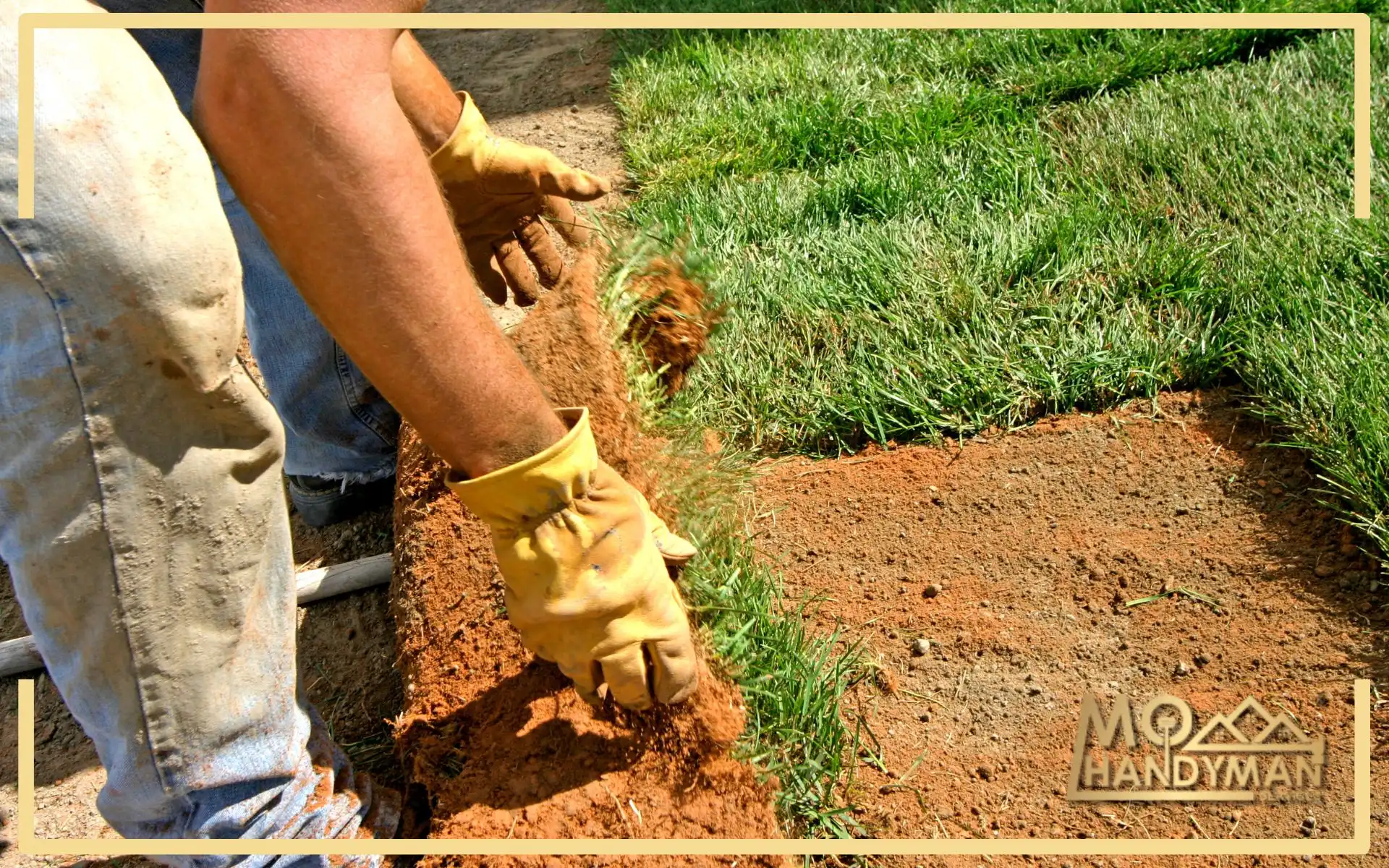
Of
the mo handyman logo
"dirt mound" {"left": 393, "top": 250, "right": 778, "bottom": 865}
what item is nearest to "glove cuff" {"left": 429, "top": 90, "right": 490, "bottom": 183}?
"dirt mound" {"left": 393, "top": 250, "right": 778, "bottom": 865}

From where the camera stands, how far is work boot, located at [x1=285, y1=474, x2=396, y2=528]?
3.00m

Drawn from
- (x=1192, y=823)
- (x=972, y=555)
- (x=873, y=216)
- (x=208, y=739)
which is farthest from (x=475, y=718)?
(x=873, y=216)

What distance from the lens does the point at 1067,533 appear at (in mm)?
2400

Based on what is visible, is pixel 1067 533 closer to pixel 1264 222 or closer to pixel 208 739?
pixel 1264 222

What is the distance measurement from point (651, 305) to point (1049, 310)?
110cm

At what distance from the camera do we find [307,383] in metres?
2.82

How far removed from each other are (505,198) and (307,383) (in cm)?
77

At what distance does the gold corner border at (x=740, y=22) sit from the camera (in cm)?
138

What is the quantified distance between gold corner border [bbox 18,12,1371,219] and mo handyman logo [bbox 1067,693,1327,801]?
5.19 feet

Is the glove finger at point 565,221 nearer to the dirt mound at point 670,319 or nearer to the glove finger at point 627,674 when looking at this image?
the dirt mound at point 670,319

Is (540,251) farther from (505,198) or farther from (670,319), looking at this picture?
(670,319)

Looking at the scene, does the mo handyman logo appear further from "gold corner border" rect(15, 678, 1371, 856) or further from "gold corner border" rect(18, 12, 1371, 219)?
"gold corner border" rect(18, 12, 1371, 219)

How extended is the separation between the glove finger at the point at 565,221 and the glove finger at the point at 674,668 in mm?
1379

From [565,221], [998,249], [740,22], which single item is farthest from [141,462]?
[740,22]
